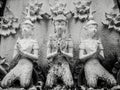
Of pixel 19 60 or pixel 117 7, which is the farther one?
pixel 117 7

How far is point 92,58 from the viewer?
5648mm

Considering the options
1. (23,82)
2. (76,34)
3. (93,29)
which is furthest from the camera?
(76,34)

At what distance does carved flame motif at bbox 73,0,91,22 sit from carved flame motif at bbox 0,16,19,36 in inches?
56.9

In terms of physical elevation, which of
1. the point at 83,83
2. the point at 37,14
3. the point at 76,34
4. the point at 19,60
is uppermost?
the point at 37,14

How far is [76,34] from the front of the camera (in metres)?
6.39

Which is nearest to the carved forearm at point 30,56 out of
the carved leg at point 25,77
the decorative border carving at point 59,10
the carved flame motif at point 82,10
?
the carved leg at point 25,77

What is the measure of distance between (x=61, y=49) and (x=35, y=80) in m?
0.89

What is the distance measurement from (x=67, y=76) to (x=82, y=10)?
1.69 m

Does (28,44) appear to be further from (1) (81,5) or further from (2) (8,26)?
(1) (81,5)

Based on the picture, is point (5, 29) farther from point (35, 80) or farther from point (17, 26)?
point (35, 80)

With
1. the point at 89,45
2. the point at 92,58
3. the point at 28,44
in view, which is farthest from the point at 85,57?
the point at 28,44

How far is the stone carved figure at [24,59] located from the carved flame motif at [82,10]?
46.0 inches

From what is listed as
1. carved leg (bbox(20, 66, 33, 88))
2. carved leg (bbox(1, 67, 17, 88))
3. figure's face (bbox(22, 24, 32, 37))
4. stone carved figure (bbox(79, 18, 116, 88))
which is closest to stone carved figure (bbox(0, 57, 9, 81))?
carved leg (bbox(1, 67, 17, 88))

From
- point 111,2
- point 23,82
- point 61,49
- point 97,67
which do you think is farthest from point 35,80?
point 111,2
